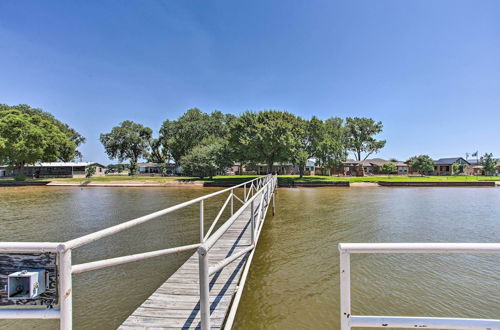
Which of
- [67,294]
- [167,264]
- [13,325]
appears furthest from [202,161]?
[67,294]

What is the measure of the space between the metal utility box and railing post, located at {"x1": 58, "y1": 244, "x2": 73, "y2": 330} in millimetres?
101

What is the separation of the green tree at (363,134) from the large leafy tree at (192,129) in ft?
101

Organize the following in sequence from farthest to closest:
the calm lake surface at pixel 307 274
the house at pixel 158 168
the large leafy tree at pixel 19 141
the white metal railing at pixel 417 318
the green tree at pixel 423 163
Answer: the house at pixel 158 168, the green tree at pixel 423 163, the large leafy tree at pixel 19 141, the calm lake surface at pixel 307 274, the white metal railing at pixel 417 318

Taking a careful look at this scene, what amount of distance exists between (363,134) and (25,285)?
67.7 m

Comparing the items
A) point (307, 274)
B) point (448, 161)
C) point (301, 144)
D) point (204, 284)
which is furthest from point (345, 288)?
point (448, 161)

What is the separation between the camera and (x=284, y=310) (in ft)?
16.3

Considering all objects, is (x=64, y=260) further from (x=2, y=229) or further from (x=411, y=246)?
(x=2, y=229)

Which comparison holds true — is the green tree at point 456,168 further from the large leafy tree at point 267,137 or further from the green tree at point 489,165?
the large leafy tree at point 267,137

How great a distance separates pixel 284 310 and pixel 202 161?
115ft

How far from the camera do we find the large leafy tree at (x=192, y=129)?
54.0 meters

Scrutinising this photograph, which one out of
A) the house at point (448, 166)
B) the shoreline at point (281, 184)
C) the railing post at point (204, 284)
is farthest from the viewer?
the house at point (448, 166)

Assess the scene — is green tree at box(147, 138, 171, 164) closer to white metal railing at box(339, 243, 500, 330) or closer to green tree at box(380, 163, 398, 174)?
green tree at box(380, 163, 398, 174)

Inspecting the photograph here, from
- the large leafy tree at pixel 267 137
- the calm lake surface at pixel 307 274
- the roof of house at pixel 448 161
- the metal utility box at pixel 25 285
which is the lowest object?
the calm lake surface at pixel 307 274

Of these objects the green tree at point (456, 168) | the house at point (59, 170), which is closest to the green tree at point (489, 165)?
the green tree at point (456, 168)
